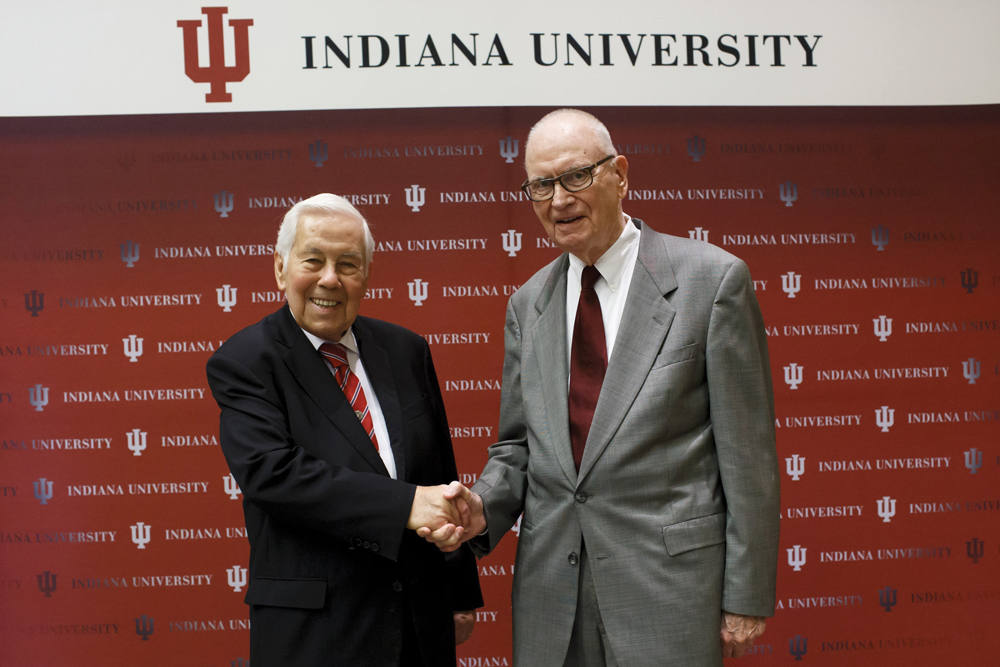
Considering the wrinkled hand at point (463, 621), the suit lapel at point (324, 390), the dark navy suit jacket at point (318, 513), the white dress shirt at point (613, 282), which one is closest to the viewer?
the dark navy suit jacket at point (318, 513)

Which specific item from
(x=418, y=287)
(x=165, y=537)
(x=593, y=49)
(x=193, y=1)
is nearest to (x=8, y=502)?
(x=165, y=537)

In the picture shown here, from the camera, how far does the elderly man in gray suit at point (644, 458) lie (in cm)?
177

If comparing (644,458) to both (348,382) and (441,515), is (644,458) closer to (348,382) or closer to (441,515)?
(441,515)

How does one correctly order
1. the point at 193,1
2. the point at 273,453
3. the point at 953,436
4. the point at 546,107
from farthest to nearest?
the point at 953,436 < the point at 546,107 < the point at 193,1 < the point at 273,453

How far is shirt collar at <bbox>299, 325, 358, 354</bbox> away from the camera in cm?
197

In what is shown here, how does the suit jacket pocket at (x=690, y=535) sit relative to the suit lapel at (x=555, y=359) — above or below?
below

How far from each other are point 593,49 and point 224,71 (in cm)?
151

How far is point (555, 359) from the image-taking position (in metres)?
1.95

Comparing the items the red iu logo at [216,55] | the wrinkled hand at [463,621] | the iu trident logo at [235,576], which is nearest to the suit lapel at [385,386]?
the wrinkled hand at [463,621]

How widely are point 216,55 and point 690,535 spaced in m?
2.56

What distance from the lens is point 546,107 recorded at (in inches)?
121

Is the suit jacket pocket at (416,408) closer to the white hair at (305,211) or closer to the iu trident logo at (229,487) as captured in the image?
the white hair at (305,211)

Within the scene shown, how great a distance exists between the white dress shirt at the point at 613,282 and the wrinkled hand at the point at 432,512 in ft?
1.62

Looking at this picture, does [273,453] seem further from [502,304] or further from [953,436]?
[953,436]
